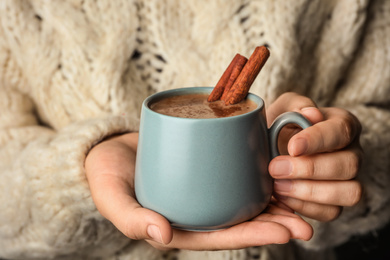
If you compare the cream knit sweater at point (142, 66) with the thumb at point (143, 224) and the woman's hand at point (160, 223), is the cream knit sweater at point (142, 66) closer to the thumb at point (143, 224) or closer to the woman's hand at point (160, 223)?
the woman's hand at point (160, 223)

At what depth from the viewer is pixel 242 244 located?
51 cm

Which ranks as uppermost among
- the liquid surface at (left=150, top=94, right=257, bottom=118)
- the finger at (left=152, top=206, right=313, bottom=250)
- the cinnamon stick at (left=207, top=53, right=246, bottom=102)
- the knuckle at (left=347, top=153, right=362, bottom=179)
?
the cinnamon stick at (left=207, top=53, right=246, bottom=102)

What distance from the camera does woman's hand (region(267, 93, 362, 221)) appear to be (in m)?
0.54

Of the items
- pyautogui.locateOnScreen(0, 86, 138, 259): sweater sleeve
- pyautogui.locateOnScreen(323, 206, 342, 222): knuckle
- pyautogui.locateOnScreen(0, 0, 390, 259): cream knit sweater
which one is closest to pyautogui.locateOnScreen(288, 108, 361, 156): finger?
pyautogui.locateOnScreen(323, 206, 342, 222): knuckle

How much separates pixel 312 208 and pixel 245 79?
243 millimetres

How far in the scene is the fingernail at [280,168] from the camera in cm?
53

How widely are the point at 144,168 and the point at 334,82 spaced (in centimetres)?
61

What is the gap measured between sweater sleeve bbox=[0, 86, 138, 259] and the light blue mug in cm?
21

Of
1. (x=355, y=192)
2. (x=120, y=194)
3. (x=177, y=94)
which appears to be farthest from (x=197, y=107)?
(x=355, y=192)

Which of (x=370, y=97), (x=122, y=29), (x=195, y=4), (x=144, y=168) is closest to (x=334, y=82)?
(x=370, y=97)

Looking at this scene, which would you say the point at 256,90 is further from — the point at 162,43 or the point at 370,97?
the point at 370,97

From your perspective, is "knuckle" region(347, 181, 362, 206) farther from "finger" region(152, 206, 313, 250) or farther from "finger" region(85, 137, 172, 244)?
"finger" region(85, 137, 172, 244)

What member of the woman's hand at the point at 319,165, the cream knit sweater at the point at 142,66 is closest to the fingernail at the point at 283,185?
the woman's hand at the point at 319,165

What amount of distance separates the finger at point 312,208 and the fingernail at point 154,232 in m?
0.23
